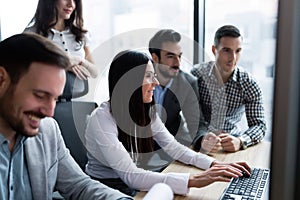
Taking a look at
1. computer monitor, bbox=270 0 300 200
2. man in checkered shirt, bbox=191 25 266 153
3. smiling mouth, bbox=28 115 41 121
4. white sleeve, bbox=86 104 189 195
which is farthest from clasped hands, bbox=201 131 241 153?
computer monitor, bbox=270 0 300 200

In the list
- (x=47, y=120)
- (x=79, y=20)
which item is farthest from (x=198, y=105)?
(x=47, y=120)

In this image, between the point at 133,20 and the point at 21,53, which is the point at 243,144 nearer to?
the point at 21,53

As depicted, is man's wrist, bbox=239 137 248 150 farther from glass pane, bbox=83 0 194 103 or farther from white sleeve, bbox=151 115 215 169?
glass pane, bbox=83 0 194 103

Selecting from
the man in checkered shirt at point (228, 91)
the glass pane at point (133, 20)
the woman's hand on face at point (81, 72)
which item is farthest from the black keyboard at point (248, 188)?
the glass pane at point (133, 20)

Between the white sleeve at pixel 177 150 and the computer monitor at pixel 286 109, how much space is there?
1050 mm

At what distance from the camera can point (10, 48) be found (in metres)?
0.90

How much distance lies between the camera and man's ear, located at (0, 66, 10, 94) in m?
0.89

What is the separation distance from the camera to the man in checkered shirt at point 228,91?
69.8 inches

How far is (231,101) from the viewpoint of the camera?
1841 mm

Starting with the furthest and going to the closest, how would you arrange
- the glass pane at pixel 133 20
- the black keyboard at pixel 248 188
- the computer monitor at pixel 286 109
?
the glass pane at pixel 133 20, the black keyboard at pixel 248 188, the computer monitor at pixel 286 109

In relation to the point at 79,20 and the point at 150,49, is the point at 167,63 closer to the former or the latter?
the point at 150,49

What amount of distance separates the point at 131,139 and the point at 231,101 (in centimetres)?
72

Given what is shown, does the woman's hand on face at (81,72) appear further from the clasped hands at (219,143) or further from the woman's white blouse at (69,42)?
the clasped hands at (219,143)

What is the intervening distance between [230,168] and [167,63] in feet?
3.06
